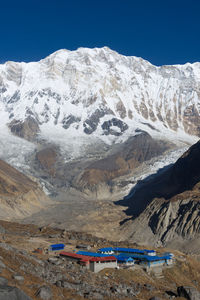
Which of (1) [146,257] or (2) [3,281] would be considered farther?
(1) [146,257]

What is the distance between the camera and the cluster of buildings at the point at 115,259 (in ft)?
206

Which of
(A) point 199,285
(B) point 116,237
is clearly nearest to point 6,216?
(B) point 116,237

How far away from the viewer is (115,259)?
65500 millimetres

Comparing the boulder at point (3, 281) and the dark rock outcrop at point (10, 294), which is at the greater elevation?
the dark rock outcrop at point (10, 294)

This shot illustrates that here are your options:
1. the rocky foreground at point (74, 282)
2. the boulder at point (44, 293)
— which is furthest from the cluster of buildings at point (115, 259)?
the boulder at point (44, 293)

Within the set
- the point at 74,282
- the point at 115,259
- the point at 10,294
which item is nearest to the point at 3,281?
the point at 10,294

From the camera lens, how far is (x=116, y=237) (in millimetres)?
143875

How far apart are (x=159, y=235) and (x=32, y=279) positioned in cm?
9502

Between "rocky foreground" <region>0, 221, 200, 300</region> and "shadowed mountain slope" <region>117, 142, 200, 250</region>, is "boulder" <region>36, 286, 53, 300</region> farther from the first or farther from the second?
"shadowed mountain slope" <region>117, 142, 200, 250</region>

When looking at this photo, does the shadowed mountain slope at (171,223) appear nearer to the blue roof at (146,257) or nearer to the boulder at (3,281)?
the blue roof at (146,257)

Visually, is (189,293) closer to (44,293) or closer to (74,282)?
(74,282)

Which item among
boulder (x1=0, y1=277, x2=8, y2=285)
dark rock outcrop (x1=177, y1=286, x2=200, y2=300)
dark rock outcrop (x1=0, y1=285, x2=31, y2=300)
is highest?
dark rock outcrop (x1=0, y1=285, x2=31, y2=300)

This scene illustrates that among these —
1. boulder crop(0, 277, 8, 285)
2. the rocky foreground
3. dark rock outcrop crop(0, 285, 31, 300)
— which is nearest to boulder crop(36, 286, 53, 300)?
the rocky foreground

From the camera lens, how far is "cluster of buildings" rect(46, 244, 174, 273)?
206ft
